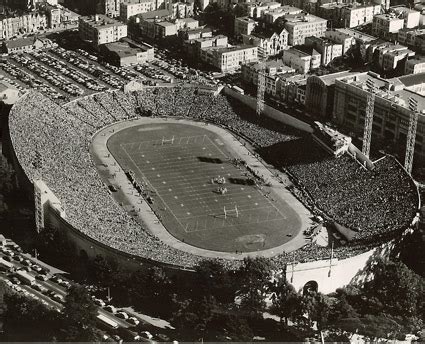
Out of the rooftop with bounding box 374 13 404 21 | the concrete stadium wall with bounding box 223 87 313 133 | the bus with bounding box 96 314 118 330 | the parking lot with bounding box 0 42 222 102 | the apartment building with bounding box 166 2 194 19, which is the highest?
the rooftop with bounding box 374 13 404 21

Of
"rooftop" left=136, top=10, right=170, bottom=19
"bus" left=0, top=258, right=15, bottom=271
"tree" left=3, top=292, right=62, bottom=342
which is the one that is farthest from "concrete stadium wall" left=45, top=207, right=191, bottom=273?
"rooftop" left=136, top=10, right=170, bottom=19

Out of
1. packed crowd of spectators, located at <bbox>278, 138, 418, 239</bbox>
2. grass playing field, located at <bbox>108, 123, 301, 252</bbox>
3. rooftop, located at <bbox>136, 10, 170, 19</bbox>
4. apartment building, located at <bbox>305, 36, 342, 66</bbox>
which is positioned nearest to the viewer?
packed crowd of spectators, located at <bbox>278, 138, 418, 239</bbox>

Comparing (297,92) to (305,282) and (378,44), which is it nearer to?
(378,44)

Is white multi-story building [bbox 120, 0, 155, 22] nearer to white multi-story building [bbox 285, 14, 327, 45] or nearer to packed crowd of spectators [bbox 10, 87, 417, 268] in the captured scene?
white multi-story building [bbox 285, 14, 327, 45]

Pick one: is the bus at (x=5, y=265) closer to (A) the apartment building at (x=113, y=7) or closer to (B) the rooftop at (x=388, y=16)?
(A) the apartment building at (x=113, y=7)

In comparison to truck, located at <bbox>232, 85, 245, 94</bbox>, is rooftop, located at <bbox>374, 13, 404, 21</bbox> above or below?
above

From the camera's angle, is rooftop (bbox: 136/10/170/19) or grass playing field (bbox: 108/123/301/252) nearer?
grass playing field (bbox: 108/123/301/252)

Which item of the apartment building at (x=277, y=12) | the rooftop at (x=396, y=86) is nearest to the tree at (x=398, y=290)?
the rooftop at (x=396, y=86)

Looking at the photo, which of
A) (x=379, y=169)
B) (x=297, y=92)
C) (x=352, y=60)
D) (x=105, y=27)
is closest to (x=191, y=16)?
(x=105, y=27)

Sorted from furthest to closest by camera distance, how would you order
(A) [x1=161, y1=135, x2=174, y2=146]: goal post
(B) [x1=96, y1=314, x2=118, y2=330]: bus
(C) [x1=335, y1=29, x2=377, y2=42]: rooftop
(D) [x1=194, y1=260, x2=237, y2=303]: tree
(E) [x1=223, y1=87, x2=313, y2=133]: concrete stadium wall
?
(C) [x1=335, y1=29, x2=377, y2=42]: rooftop → (A) [x1=161, y1=135, x2=174, y2=146]: goal post → (E) [x1=223, y1=87, x2=313, y2=133]: concrete stadium wall → (D) [x1=194, y1=260, x2=237, y2=303]: tree → (B) [x1=96, y1=314, x2=118, y2=330]: bus
